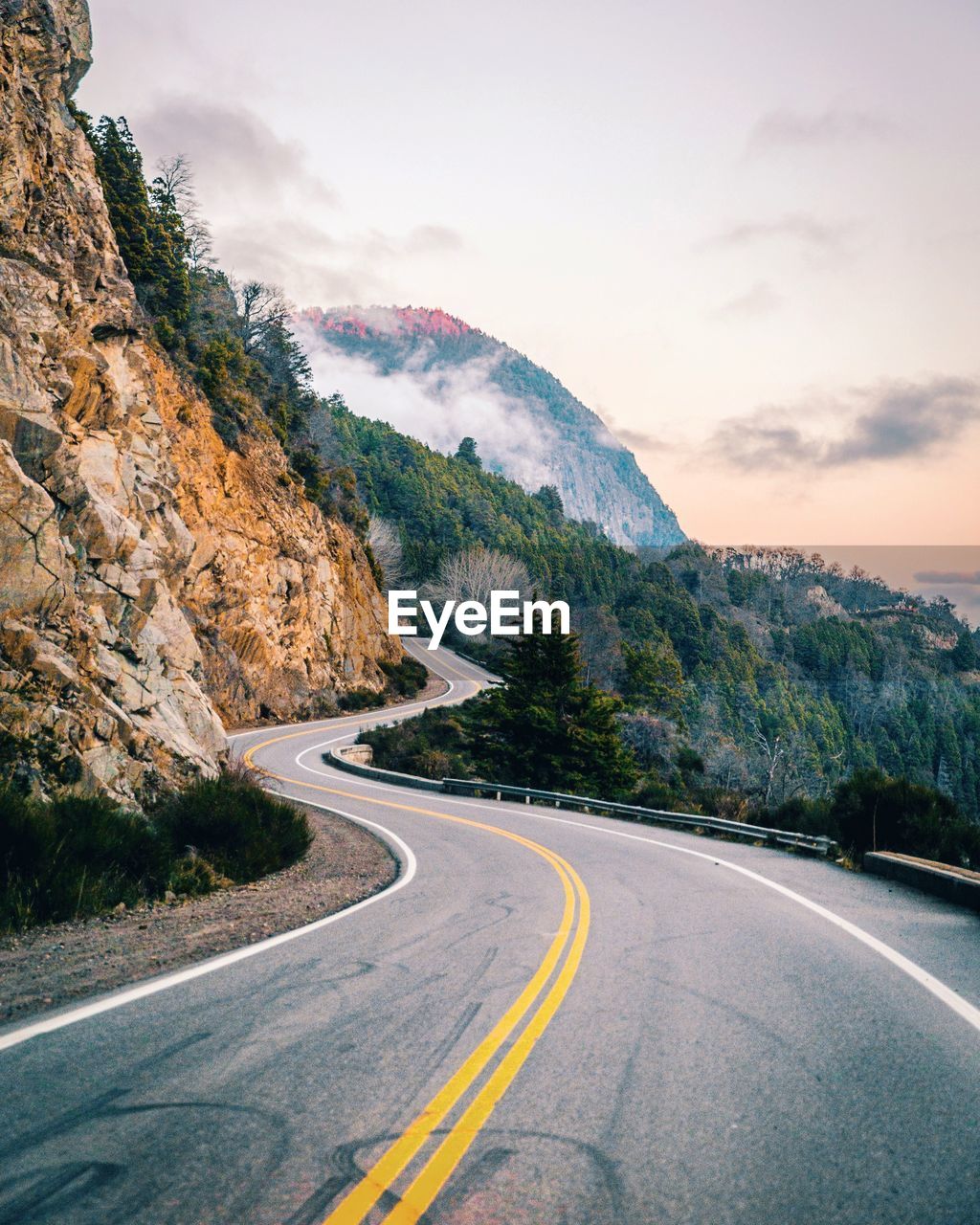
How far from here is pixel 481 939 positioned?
683 cm

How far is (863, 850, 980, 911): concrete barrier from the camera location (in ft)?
28.1

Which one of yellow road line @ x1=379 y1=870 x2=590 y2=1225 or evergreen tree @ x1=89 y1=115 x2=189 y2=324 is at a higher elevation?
evergreen tree @ x1=89 y1=115 x2=189 y2=324

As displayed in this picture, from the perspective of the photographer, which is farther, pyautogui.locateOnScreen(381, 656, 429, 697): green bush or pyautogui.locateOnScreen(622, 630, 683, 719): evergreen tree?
pyautogui.locateOnScreen(622, 630, 683, 719): evergreen tree

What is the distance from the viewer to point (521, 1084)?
3738mm

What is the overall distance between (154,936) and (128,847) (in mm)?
2395

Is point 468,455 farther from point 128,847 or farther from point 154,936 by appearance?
point 154,936

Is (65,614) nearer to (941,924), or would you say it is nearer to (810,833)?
(941,924)

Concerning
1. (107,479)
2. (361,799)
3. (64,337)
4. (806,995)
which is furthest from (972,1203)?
(64,337)

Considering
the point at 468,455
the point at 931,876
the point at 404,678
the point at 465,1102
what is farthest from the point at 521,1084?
the point at 468,455

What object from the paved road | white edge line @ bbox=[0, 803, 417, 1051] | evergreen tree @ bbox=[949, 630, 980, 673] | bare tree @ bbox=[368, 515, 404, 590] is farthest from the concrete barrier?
evergreen tree @ bbox=[949, 630, 980, 673]

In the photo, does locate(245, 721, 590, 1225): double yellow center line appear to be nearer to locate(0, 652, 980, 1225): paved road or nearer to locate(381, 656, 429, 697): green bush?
locate(0, 652, 980, 1225): paved road

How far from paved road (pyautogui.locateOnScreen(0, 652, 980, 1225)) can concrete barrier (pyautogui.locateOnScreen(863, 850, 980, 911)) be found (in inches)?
57.9

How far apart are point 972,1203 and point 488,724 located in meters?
29.0

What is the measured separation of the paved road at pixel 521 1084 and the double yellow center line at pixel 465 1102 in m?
0.01
